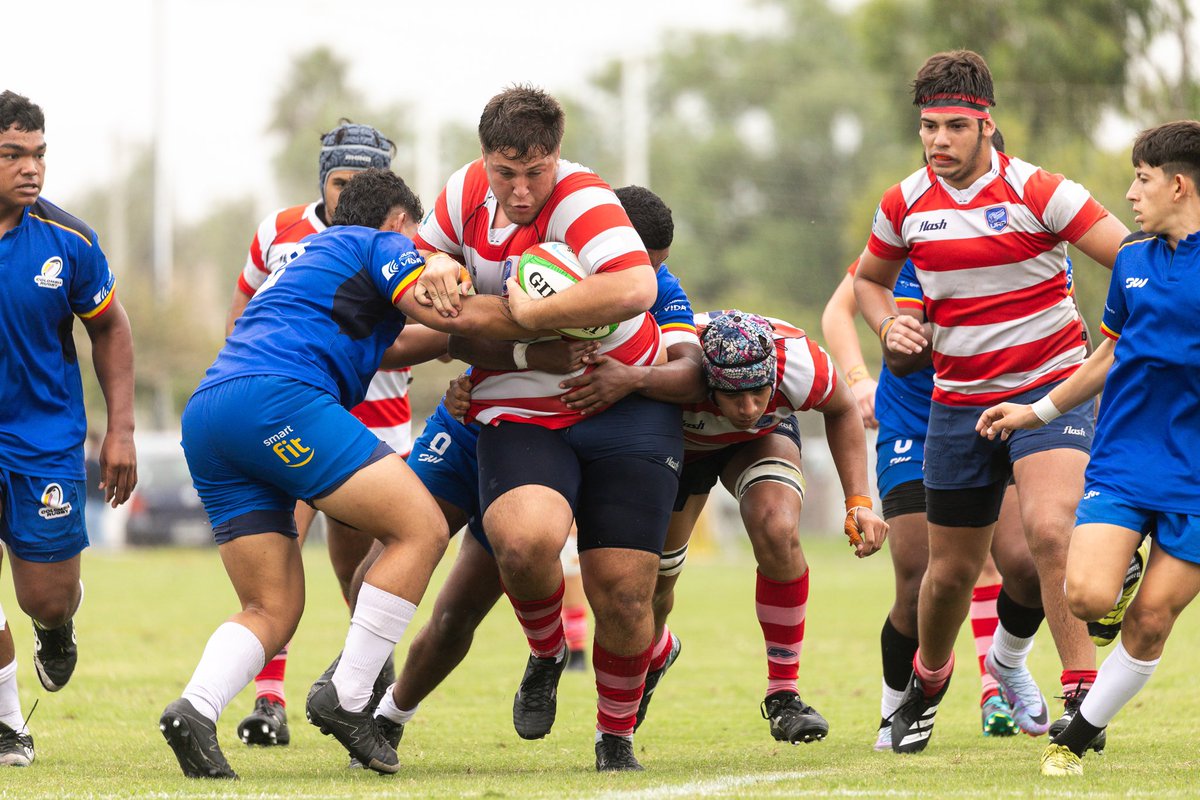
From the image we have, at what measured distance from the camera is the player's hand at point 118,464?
6.86 metres

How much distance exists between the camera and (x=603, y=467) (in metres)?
6.12

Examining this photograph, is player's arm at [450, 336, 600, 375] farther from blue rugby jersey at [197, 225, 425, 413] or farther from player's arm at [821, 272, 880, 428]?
player's arm at [821, 272, 880, 428]

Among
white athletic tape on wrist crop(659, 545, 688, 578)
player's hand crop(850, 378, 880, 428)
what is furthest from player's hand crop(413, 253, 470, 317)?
player's hand crop(850, 378, 880, 428)

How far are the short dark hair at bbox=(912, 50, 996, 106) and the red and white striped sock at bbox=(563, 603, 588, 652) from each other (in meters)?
5.12

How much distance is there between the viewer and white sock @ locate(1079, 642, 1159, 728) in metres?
5.51

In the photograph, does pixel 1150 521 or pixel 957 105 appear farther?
pixel 957 105

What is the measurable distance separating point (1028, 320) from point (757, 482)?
1291 millimetres

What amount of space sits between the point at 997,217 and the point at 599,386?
5.94ft

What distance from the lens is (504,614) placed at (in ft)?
54.5

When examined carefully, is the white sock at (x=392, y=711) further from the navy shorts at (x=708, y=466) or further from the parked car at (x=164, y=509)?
the parked car at (x=164, y=509)

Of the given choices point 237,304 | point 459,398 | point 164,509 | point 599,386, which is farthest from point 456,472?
point 164,509

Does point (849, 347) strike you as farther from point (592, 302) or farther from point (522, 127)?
point (522, 127)

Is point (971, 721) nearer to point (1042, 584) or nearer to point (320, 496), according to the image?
point (1042, 584)

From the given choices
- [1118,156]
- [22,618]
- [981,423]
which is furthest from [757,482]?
[1118,156]
